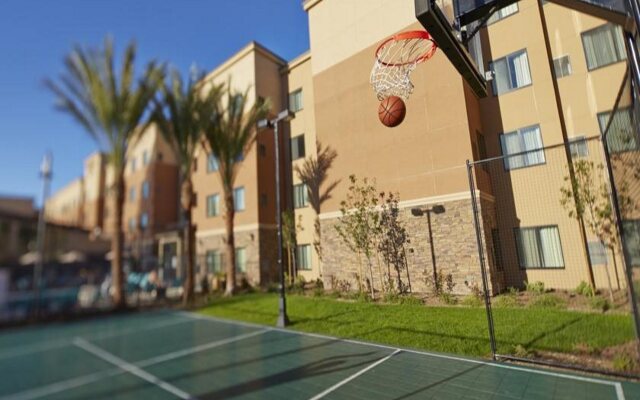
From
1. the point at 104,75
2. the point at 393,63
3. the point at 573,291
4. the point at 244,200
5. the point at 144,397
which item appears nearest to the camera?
the point at 144,397

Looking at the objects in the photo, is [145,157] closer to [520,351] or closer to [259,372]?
[259,372]

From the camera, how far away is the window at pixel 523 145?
26.0 ft

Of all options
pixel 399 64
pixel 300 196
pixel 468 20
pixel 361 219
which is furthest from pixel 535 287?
pixel 300 196

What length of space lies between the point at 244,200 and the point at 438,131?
1450cm

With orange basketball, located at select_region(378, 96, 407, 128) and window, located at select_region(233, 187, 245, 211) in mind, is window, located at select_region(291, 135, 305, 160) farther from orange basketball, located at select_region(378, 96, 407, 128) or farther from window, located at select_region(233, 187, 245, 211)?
orange basketball, located at select_region(378, 96, 407, 128)

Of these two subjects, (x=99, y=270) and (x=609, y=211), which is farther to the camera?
(x=99, y=270)

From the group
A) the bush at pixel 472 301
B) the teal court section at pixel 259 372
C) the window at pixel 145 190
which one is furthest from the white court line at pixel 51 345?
the window at pixel 145 190

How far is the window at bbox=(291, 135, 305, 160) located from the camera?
47.0 feet

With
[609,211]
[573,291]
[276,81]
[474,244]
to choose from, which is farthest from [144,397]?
[276,81]

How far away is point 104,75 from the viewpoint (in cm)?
1198

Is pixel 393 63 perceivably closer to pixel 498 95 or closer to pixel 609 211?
pixel 498 95

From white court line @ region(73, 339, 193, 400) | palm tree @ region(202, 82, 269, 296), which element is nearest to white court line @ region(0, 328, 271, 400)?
white court line @ region(73, 339, 193, 400)

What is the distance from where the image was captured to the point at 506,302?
271 inches

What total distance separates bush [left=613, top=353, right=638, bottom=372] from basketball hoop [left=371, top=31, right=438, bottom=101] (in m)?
6.35
